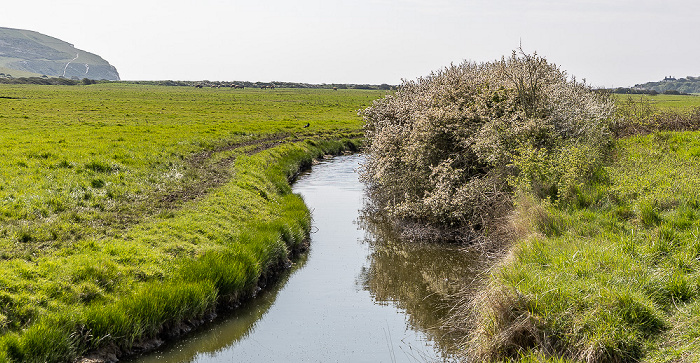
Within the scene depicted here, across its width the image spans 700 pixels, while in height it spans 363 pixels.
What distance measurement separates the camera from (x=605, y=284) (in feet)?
27.0

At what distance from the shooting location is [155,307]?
393 inches

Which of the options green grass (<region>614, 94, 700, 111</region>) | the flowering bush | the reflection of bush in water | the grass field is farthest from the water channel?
green grass (<region>614, 94, 700, 111</region>)

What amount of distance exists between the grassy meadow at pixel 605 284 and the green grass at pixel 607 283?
17mm

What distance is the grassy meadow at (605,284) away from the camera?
716cm

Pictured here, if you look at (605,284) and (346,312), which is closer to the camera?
(605,284)

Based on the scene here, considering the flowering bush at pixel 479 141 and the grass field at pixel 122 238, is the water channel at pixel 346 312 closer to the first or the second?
the grass field at pixel 122 238

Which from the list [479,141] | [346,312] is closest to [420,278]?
[346,312]

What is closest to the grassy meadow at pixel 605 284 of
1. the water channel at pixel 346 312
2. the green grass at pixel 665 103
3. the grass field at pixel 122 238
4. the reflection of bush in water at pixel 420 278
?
the reflection of bush in water at pixel 420 278

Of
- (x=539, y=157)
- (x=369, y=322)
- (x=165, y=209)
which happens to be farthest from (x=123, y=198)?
(x=539, y=157)

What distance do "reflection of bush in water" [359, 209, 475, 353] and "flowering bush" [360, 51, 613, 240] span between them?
46.1 inches

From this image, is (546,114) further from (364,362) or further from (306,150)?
(306,150)

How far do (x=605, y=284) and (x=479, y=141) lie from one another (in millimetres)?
8839

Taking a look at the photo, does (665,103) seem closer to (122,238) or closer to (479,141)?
(479,141)

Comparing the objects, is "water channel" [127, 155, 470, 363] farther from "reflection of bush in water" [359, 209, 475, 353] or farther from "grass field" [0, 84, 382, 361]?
"grass field" [0, 84, 382, 361]
